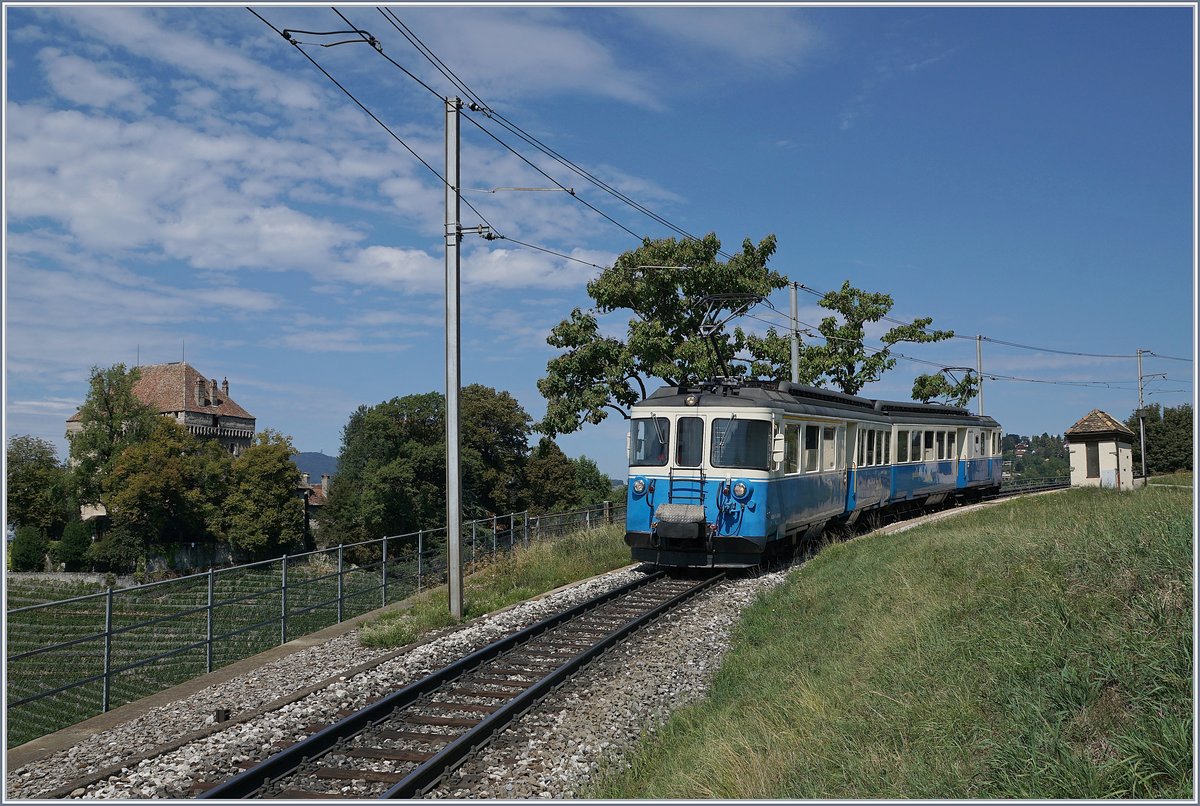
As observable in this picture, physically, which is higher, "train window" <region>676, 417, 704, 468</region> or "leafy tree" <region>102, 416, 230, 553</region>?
"train window" <region>676, 417, 704, 468</region>

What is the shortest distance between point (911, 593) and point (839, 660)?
6.31 feet

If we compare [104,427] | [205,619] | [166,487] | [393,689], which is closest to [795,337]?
[393,689]

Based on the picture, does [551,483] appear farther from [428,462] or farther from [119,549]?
[119,549]

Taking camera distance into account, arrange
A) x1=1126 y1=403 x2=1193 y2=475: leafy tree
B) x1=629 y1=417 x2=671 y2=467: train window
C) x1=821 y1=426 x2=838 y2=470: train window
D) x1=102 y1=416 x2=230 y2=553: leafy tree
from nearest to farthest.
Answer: x1=629 y1=417 x2=671 y2=467: train window, x1=821 y1=426 x2=838 y2=470: train window, x1=1126 y1=403 x2=1193 y2=475: leafy tree, x1=102 y1=416 x2=230 y2=553: leafy tree

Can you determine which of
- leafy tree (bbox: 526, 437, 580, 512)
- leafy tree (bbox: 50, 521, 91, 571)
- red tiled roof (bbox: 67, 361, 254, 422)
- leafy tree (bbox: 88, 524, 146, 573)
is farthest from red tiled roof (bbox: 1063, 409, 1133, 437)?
red tiled roof (bbox: 67, 361, 254, 422)

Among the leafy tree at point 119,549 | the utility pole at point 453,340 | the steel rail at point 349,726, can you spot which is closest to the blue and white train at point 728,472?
the utility pole at point 453,340

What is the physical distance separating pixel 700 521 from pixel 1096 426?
2246 cm

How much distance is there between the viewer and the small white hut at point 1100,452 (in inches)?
1233

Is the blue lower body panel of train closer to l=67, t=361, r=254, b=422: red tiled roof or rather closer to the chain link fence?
the chain link fence

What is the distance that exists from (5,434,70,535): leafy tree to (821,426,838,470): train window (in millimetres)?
74263

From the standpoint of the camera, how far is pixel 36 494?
78.3 meters

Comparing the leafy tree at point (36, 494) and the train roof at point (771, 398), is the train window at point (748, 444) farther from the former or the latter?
the leafy tree at point (36, 494)

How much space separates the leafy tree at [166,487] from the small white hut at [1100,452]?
212ft

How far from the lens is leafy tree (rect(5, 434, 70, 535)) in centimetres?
7650
